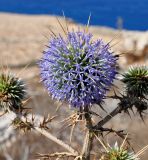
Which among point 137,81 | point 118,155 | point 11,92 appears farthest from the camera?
point 11,92

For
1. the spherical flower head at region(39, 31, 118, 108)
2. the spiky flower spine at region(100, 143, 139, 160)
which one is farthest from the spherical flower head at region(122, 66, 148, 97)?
the spiky flower spine at region(100, 143, 139, 160)

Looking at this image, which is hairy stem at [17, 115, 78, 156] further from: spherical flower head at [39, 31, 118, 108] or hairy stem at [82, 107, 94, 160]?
spherical flower head at [39, 31, 118, 108]

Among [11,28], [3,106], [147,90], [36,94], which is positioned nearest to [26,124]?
[3,106]

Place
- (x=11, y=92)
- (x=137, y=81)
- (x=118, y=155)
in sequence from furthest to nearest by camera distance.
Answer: (x=11, y=92) < (x=137, y=81) < (x=118, y=155)

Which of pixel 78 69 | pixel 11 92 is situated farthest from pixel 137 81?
pixel 11 92

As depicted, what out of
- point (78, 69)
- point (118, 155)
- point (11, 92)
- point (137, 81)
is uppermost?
point (78, 69)

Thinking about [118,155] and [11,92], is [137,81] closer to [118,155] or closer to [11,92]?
[118,155]
